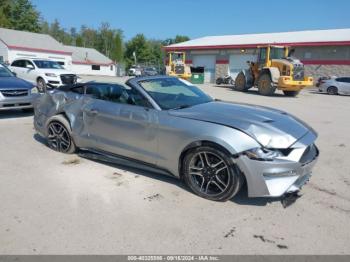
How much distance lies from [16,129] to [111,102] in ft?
12.8

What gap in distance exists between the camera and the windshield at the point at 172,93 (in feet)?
15.0

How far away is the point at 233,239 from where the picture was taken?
316cm

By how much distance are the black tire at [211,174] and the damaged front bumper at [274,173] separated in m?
0.15

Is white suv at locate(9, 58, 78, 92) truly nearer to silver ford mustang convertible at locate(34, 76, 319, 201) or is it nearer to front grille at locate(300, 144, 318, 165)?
silver ford mustang convertible at locate(34, 76, 319, 201)

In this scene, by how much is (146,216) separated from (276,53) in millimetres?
18128

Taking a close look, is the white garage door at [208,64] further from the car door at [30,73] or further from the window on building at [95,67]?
the window on building at [95,67]

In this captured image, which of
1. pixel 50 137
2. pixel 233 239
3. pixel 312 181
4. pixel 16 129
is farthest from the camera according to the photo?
pixel 16 129

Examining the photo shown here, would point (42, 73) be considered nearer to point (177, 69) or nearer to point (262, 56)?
point (262, 56)

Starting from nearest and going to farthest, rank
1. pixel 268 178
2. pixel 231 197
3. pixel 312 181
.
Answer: pixel 268 178
pixel 231 197
pixel 312 181

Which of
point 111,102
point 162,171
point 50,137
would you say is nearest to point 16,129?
point 50,137

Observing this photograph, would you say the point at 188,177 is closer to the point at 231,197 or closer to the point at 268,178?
the point at 231,197

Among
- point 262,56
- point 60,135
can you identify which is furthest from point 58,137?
point 262,56

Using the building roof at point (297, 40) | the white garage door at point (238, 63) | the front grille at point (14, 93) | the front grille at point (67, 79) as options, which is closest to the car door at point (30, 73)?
the front grille at point (67, 79)

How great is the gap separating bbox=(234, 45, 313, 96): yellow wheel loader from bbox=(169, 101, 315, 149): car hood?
1454 centimetres
